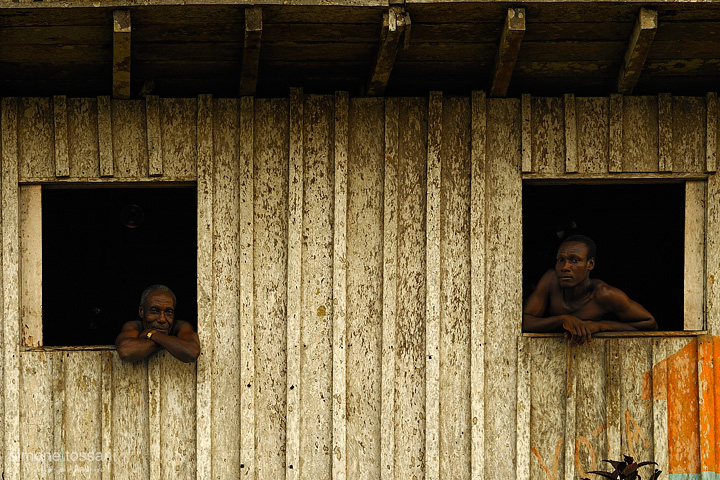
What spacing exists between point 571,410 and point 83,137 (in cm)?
359

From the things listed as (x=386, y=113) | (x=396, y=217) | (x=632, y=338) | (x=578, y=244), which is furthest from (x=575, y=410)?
(x=386, y=113)

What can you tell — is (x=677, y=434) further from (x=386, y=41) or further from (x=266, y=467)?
(x=386, y=41)

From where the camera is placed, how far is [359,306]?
21.5ft

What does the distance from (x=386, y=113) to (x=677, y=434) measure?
279 cm

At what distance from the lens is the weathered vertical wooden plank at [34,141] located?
652cm

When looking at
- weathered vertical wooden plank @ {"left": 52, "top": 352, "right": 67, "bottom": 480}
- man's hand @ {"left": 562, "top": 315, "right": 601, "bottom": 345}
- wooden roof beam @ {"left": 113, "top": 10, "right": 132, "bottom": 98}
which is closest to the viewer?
wooden roof beam @ {"left": 113, "top": 10, "right": 132, "bottom": 98}

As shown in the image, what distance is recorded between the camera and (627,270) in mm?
10219

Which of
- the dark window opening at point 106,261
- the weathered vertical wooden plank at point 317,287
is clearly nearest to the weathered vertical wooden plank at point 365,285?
the weathered vertical wooden plank at point 317,287

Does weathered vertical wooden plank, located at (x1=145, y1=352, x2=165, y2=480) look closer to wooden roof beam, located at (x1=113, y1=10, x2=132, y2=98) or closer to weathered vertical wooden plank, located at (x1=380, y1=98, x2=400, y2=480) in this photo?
weathered vertical wooden plank, located at (x1=380, y1=98, x2=400, y2=480)

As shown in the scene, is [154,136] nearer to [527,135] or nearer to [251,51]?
[251,51]

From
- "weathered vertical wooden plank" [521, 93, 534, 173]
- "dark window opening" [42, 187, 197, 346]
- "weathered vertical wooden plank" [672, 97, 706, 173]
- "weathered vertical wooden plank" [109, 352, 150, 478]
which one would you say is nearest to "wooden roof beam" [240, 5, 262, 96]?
"weathered vertical wooden plank" [521, 93, 534, 173]

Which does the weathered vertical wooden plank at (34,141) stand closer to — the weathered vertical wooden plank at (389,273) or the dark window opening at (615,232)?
the weathered vertical wooden plank at (389,273)

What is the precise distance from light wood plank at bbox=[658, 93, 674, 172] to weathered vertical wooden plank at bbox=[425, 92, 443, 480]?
1430mm

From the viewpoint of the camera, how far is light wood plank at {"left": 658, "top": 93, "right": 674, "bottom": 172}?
21.5 feet
